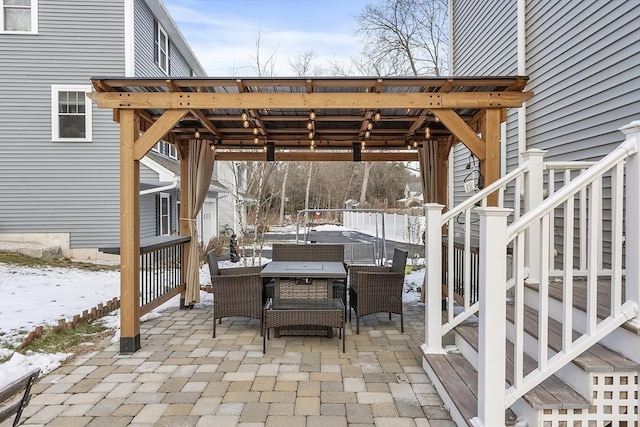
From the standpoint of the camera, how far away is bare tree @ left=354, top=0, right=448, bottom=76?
15.2 m

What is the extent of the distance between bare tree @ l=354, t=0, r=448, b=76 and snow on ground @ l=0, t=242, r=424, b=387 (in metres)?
9.90

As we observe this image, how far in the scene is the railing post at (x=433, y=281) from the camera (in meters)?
3.57

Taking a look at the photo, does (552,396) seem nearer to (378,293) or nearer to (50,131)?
(378,293)

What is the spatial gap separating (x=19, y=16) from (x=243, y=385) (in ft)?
35.2

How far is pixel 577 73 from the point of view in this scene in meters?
4.54

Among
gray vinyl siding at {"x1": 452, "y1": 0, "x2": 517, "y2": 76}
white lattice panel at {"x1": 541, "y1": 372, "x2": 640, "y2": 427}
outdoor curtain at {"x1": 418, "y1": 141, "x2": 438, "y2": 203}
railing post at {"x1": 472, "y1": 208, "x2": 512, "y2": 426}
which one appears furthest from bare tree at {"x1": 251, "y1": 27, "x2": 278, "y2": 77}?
white lattice panel at {"x1": 541, "y1": 372, "x2": 640, "y2": 427}

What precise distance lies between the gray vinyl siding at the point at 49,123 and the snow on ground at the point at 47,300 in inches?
79.7

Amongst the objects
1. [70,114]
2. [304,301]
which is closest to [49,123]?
[70,114]

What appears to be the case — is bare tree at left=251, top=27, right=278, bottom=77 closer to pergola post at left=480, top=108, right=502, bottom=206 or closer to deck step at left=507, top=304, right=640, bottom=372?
pergola post at left=480, top=108, right=502, bottom=206

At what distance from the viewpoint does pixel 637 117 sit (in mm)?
3605

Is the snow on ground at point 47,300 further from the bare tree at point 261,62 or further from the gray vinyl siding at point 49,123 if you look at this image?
the bare tree at point 261,62

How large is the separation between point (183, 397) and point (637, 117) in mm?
4274

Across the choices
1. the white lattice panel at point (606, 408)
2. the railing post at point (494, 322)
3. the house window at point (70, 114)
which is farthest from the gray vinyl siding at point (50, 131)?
the white lattice panel at point (606, 408)

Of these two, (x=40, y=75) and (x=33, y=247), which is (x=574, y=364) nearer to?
(x=33, y=247)
